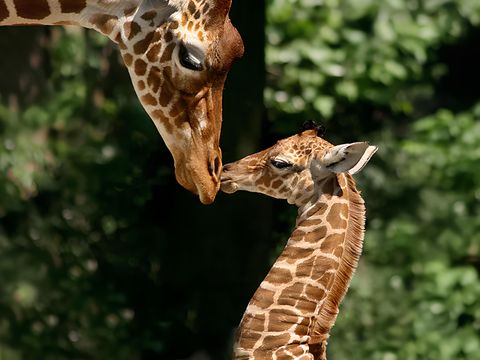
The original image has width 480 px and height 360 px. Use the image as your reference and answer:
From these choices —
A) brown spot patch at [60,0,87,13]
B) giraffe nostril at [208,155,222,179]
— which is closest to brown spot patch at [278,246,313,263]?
giraffe nostril at [208,155,222,179]

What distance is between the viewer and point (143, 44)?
3988mm

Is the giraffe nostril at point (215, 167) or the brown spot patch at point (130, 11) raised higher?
the brown spot patch at point (130, 11)

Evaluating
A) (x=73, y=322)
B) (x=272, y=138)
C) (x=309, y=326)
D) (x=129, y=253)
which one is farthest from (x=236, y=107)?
(x=309, y=326)

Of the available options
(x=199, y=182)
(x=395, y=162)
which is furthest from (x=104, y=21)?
(x=395, y=162)

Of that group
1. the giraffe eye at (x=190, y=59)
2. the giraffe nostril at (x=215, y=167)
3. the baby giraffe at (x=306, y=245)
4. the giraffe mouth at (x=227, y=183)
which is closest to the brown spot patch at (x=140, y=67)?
the giraffe eye at (x=190, y=59)

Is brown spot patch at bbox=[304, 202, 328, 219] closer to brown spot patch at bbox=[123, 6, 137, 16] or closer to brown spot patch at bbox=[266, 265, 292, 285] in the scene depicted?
brown spot patch at bbox=[266, 265, 292, 285]

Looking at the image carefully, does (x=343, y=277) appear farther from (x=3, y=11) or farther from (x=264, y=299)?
(x=3, y=11)

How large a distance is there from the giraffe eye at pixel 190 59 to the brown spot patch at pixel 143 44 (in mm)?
93

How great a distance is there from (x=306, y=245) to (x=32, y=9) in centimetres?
150

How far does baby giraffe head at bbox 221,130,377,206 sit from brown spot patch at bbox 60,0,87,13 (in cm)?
128

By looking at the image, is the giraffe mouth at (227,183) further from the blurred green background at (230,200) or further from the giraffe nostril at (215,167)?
the blurred green background at (230,200)

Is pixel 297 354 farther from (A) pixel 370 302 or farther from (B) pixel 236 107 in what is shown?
(A) pixel 370 302

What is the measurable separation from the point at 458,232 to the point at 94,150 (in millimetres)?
2420

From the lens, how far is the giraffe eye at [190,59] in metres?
3.98
